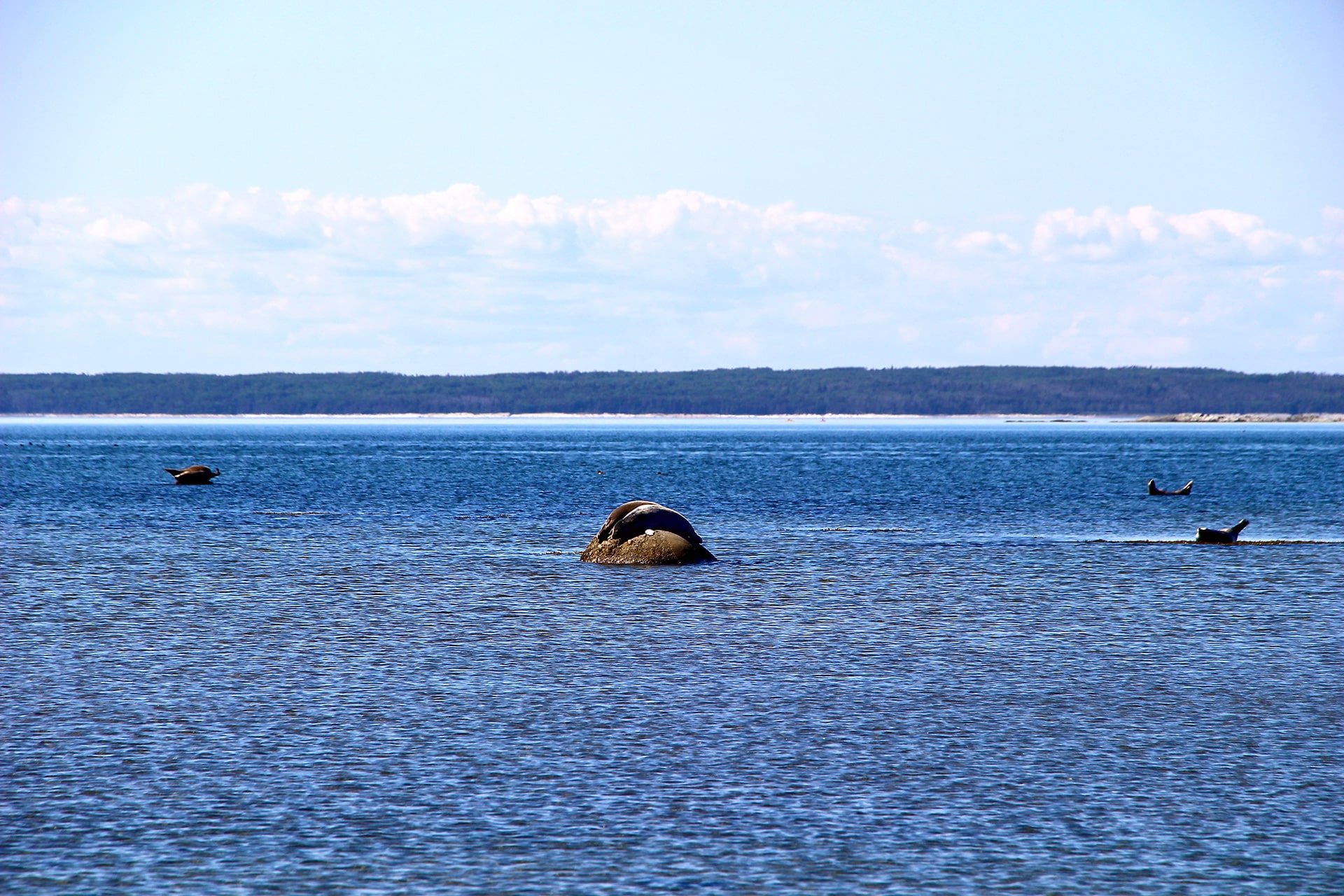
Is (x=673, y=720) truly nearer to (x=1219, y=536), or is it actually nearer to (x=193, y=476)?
(x=1219, y=536)

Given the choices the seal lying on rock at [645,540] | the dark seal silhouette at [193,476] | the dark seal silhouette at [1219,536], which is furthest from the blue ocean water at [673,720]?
the dark seal silhouette at [193,476]

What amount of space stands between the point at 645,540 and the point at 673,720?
748 inches

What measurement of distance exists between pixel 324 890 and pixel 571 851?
1974 mm

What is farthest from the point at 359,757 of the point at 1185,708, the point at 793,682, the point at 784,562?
the point at 784,562

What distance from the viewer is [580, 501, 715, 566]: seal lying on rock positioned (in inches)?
1361

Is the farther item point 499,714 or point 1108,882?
point 499,714

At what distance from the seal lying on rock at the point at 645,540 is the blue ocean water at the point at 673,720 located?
104 centimetres

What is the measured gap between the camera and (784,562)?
3528 cm

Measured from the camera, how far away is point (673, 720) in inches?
616

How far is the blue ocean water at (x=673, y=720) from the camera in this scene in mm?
10547

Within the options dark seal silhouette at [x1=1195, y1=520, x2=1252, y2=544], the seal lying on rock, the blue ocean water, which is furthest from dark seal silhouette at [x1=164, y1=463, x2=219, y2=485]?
dark seal silhouette at [x1=1195, y1=520, x2=1252, y2=544]

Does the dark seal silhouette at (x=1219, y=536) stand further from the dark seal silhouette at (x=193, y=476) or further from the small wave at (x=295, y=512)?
the dark seal silhouette at (x=193, y=476)

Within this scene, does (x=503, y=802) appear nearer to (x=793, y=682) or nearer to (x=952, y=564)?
(x=793, y=682)

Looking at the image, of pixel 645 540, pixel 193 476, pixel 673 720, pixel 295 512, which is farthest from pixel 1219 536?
pixel 193 476
